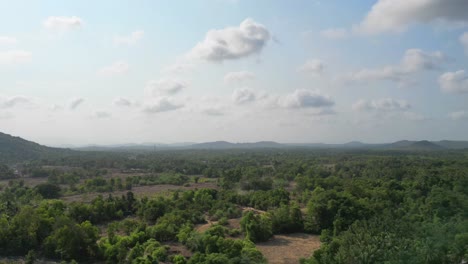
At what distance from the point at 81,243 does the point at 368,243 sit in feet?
70.3

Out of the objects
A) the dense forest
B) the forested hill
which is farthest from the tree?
the forested hill

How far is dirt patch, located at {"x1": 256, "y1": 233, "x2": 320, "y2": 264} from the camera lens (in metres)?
30.8

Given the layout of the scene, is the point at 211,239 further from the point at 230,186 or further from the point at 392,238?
the point at 230,186

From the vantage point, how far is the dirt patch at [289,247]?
30.8 metres

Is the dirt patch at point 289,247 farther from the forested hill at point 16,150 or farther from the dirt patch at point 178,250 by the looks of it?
the forested hill at point 16,150

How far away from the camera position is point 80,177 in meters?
91.4

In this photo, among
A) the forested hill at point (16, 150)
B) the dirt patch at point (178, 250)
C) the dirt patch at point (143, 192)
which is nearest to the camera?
the dirt patch at point (178, 250)

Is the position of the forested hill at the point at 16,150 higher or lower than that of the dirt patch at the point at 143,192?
higher

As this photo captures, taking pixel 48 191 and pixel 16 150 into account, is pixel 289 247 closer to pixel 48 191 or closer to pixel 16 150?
pixel 48 191

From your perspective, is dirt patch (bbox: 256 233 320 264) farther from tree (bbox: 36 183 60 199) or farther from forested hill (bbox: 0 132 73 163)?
forested hill (bbox: 0 132 73 163)

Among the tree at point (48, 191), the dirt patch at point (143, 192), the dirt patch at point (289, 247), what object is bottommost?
the dirt patch at point (289, 247)

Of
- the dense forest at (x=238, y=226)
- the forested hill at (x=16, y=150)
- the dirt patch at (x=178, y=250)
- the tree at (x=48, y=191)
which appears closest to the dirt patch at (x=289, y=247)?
the dense forest at (x=238, y=226)

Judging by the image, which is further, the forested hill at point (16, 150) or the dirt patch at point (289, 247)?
the forested hill at point (16, 150)

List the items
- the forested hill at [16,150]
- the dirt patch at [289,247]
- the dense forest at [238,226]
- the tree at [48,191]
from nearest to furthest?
1. the dense forest at [238,226]
2. the dirt patch at [289,247]
3. the tree at [48,191]
4. the forested hill at [16,150]
